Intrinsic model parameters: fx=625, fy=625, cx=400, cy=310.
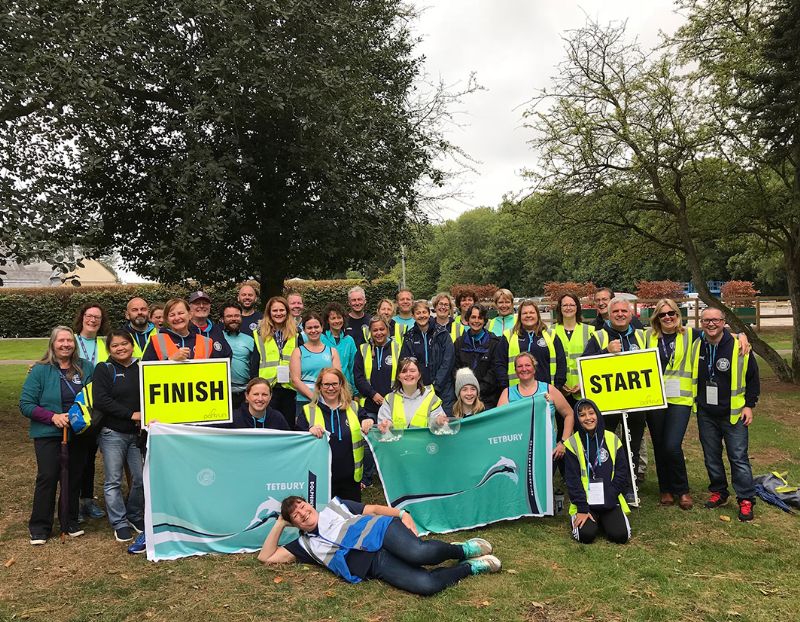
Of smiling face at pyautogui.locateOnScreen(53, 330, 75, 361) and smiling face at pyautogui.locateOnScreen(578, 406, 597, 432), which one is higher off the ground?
smiling face at pyautogui.locateOnScreen(53, 330, 75, 361)

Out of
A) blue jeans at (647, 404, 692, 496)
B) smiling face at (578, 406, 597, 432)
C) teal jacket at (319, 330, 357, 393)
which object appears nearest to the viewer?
smiling face at (578, 406, 597, 432)

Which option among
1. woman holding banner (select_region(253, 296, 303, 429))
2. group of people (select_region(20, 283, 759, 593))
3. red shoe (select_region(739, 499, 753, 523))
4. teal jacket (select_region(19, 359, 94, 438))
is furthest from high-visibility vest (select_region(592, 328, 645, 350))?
teal jacket (select_region(19, 359, 94, 438))

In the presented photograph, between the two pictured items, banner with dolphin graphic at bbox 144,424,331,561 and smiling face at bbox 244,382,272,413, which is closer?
banner with dolphin graphic at bbox 144,424,331,561

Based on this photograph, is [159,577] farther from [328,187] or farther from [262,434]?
[328,187]

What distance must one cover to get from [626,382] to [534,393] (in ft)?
3.04

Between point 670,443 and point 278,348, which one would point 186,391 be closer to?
point 278,348

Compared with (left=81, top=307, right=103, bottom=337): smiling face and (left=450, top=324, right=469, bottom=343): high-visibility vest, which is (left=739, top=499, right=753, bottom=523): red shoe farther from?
(left=81, top=307, right=103, bottom=337): smiling face

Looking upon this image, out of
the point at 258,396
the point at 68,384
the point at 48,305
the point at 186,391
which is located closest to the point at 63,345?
the point at 68,384

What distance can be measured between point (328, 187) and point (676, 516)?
7.91 m

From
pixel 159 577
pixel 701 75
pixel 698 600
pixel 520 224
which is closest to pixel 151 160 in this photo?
pixel 159 577

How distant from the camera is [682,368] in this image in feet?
21.8

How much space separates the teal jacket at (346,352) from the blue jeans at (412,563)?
2.65 meters

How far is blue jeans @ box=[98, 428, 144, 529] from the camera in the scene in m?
5.86

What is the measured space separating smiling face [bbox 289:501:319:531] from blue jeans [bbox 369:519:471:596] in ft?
1.93
